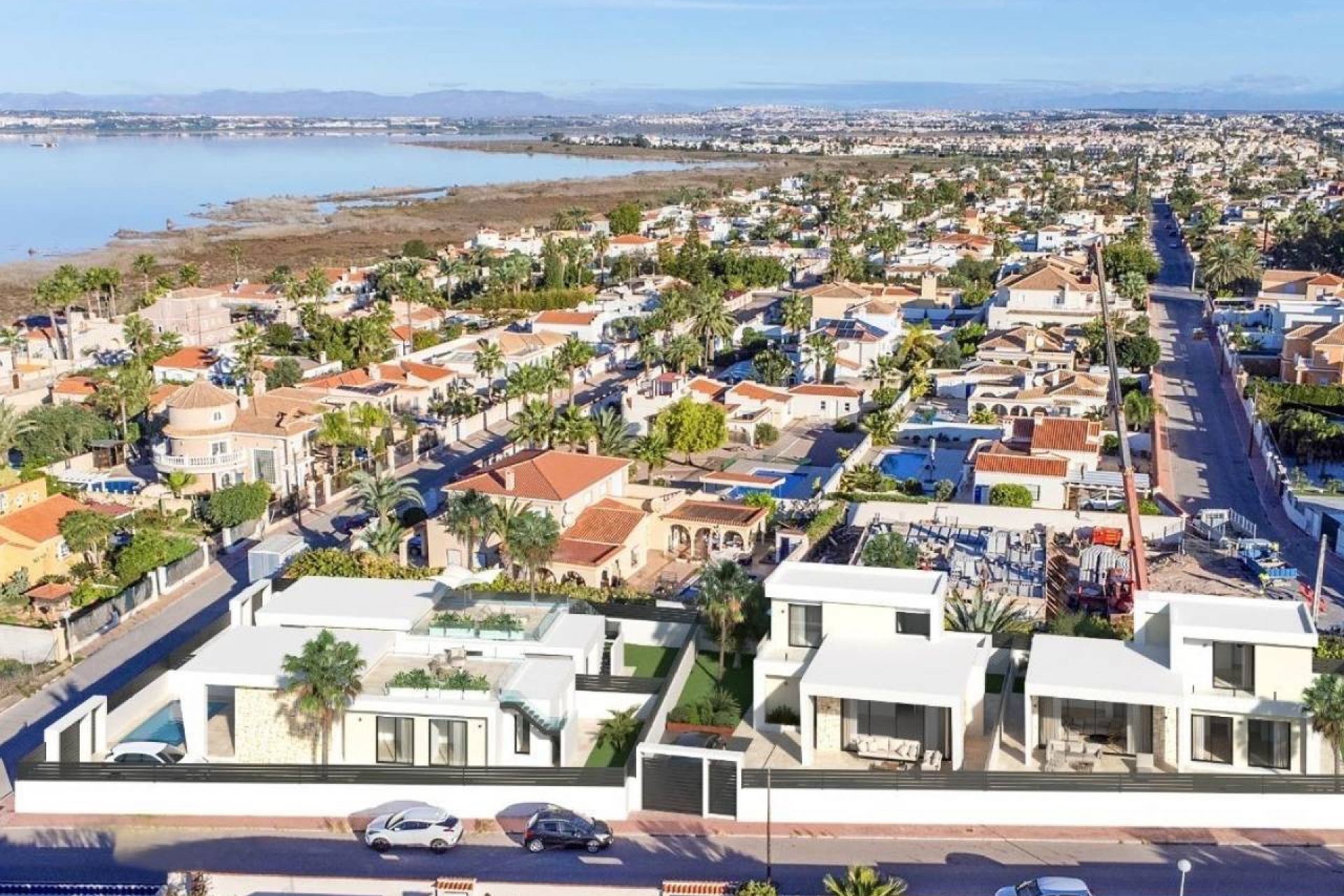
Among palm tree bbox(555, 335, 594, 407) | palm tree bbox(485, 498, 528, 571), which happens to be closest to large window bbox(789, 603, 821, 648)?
palm tree bbox(485, 498, 528, 571)

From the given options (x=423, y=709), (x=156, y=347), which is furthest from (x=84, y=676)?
(x=156, y=347)

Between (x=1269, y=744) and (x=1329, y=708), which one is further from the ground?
(x=1329, y=708)

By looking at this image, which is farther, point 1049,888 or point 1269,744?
point 1269,744

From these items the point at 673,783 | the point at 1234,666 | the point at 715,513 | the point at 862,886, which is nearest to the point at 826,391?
the point at 715,513

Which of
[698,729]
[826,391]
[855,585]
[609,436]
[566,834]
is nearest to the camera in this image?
[566,834]

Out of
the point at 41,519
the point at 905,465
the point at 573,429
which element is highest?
the point at 573,429

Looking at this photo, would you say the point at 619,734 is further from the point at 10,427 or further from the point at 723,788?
the point at 10,427

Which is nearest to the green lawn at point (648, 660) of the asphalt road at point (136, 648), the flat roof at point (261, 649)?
the flat roof at point (261, 649)

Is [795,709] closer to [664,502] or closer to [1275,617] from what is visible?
[1275,617]
